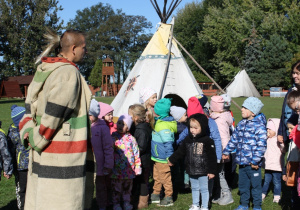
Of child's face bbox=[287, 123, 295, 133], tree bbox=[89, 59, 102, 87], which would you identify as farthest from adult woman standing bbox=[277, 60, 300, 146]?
tree bbox=[89, 59, 102, 87]

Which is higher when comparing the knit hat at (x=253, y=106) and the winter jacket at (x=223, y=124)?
the knit hat at (x=253, y=106)

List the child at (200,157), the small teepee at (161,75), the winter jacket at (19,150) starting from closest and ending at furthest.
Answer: the winter jacket at (19,150), the child at (200,157), the small teepee at (161,75)

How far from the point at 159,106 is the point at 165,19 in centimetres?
391

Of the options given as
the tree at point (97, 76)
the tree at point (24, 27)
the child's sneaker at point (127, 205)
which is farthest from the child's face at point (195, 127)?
the tree at point (97, 76)

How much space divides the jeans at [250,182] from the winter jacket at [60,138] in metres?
3.04

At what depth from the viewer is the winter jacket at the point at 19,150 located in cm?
477

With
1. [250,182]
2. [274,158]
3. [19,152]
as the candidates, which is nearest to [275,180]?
[274,158]

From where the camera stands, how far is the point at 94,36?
64938mm

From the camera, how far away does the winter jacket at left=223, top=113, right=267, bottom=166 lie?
5.02 m

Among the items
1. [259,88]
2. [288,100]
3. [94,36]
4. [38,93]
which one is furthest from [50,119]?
[94,36]

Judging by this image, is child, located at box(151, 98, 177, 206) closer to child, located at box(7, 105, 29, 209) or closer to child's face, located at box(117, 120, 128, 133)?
child's face, located at box(117, 120, 128, 133)

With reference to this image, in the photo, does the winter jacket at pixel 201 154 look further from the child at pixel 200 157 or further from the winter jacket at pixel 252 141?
the winter jacket at pixel 252 141

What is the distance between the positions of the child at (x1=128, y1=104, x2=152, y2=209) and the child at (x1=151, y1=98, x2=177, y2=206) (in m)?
0.15

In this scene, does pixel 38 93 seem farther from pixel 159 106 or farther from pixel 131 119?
pixel 159 106
